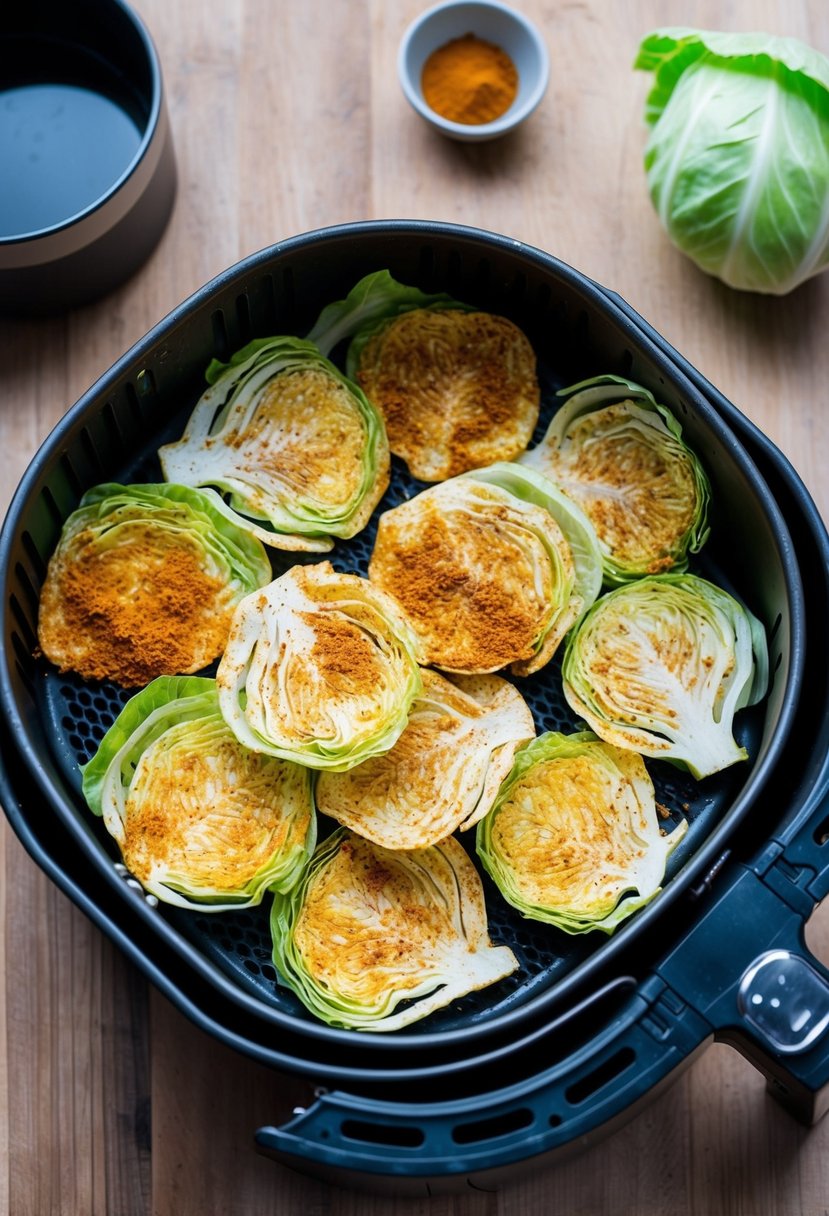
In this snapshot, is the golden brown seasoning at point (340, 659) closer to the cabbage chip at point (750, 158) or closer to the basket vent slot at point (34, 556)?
the basket vent slot at point (34, 556)

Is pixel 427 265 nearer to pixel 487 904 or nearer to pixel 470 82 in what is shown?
pixel 470 82

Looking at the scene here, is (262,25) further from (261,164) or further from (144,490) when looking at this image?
(144,490)

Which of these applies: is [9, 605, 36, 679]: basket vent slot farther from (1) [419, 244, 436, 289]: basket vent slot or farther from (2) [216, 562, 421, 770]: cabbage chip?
(1) [419, 244, 436, 289]: basket vent slot

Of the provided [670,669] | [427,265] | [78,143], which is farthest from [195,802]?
[78,143]

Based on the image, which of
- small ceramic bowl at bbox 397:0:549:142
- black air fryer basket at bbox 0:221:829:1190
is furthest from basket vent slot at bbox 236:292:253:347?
small ceramic bowl at bbox 397:0:549:142

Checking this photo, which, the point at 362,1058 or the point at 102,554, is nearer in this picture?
the point at 362,1058

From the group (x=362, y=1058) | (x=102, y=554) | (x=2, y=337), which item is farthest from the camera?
(x=2, y=337)

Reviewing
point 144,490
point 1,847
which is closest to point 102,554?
point 144,490
